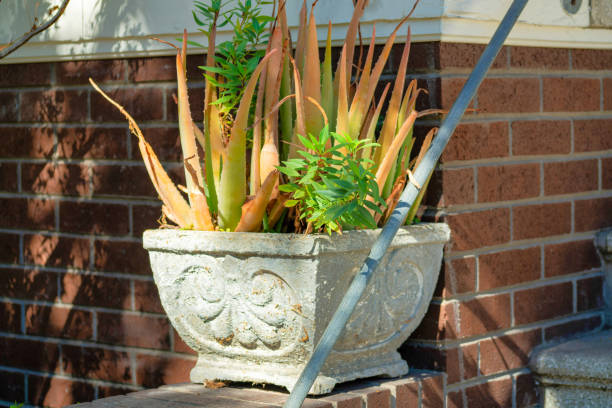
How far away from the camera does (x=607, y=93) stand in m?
3.50

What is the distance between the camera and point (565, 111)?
334cm

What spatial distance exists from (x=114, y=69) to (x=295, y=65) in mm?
1099

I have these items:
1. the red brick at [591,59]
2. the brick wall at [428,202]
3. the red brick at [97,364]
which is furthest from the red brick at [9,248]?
the red brick at [591,59]

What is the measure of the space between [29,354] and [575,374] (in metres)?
1.94

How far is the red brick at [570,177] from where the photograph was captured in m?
3.28

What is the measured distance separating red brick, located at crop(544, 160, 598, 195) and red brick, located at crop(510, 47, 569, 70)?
1.00ft

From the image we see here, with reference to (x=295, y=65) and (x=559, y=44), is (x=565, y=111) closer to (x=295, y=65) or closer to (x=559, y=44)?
(x=559, y=44)

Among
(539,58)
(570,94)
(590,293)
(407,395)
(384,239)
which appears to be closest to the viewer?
(384,239)

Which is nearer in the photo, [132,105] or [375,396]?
[375,396]

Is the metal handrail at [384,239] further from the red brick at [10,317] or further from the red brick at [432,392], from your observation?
the red brick at [10,317]

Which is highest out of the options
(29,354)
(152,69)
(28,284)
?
(152,69)

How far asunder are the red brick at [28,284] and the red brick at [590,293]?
5.88 ft

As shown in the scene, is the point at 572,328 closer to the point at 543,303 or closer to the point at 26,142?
the point at 543,303

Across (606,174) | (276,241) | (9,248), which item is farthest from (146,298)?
(606,174)
